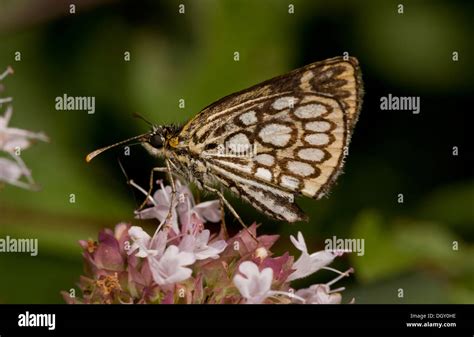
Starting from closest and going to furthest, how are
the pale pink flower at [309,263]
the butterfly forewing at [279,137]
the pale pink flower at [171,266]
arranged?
the pale pink flower at [171,266], the pale pink flower at [309,263], the butterfly forewing at [279,137]

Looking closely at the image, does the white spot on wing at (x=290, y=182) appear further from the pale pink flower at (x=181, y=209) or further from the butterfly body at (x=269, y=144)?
the pale pink flower at (x=181, y=209)

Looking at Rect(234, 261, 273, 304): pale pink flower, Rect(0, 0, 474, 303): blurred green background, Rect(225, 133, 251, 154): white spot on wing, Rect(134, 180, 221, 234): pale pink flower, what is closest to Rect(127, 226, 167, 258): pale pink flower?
Rect(134, 180, 221, 234): pale pink flower

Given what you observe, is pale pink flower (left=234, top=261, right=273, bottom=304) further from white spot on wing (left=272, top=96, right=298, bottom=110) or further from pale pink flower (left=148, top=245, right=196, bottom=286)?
white spot on wing (left=272, top=96, right=298, bottom=110)

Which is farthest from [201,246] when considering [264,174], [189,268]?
[264,174]

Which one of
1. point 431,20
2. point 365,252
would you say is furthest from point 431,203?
point 431,20

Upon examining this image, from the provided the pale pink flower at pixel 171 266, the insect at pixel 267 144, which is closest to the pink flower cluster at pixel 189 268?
the pale pink flower at pixel 171 266

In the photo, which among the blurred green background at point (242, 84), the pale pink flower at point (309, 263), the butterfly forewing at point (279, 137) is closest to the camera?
the pale pink flower at point (309, 263)

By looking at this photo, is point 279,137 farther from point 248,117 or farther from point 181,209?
point 181,209
